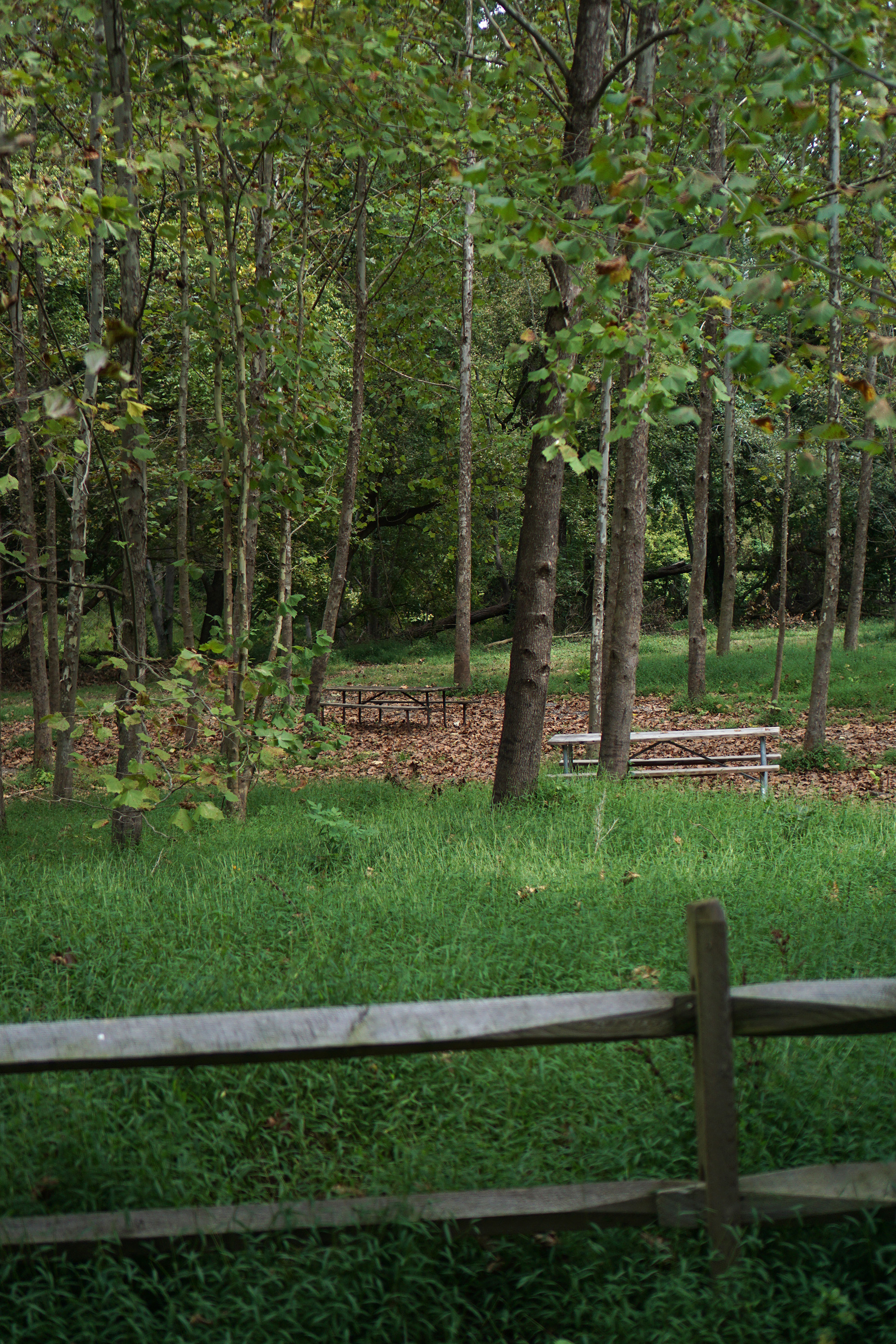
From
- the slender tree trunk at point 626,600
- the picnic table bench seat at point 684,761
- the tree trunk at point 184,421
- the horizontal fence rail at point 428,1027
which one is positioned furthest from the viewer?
the picnic table bench seat at point 684,761

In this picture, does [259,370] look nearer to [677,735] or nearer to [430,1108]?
[677,735]

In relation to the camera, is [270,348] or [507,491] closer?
[270,348]

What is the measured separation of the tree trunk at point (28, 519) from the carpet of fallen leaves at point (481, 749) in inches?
26.7

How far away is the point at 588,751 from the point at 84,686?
17.6 metres

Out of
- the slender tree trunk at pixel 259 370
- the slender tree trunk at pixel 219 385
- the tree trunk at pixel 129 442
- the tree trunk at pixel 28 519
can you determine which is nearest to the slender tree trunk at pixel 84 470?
the tree trunk at pixel 129 442

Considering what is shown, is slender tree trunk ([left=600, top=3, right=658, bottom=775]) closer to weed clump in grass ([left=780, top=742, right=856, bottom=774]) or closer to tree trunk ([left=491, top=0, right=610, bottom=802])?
tree trunk ([left=491, top=0, right=610, bottom=802])

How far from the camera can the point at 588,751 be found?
40.2 ft

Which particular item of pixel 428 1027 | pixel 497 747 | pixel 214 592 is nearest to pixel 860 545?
pixel 497 747

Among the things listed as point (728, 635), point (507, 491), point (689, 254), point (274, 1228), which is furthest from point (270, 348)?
point (728, 635)

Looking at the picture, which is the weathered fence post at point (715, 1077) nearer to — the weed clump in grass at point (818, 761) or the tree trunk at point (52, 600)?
the tree trunk at point (52, 600)

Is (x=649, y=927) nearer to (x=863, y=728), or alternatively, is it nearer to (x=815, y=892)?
(x=815, y=892)

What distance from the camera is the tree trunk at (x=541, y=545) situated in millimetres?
7746

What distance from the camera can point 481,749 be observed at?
14.7 metres

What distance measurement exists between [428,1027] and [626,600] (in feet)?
23.9
